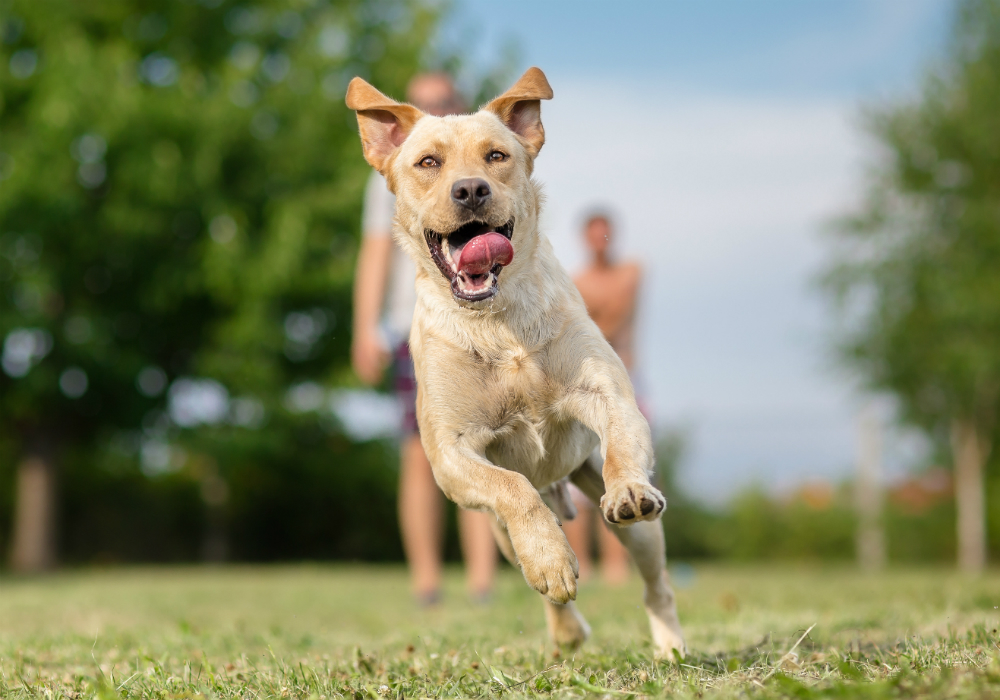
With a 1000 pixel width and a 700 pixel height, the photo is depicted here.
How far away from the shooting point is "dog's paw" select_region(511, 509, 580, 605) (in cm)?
248

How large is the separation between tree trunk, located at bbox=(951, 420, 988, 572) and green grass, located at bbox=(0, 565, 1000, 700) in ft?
31.1

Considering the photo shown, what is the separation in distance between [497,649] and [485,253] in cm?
136

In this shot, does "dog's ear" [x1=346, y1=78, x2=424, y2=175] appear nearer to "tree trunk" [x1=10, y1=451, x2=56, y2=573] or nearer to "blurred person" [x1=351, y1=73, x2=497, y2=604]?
"blurred person" [x1=351, y1=73, x2=497, y2=604]

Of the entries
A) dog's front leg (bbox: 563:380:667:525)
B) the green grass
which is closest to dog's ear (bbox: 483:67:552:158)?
dog's front leg (bbox: 563:380:667:525)

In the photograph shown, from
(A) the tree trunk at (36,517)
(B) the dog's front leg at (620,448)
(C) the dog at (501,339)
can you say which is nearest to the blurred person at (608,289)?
(C) the dog at (501,339)

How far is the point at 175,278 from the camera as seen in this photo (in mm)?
15508

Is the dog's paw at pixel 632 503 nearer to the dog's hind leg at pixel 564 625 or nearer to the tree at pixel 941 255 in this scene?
the dog's hind leg at pixel 564 625

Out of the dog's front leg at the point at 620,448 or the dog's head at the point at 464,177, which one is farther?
the dog's head at the point at 464,177

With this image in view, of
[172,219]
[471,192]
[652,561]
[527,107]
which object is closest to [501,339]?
[471,192]

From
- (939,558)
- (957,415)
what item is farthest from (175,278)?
(939,558)

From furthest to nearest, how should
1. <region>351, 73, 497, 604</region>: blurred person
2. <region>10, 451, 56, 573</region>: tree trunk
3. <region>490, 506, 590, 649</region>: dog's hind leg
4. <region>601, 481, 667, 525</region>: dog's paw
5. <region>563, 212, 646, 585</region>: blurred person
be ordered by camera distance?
1. <region>10, 451, 56, 573</region>: tree trunk
2. <region>563, 212, 646, 585</region>: blurred person
3. <region>351, 73, 497, 604</region>: blurred person
4. <region>490, 506, 590, 649</region>: dog's hind leg
5. <region>601, 481, 667, 525</region>: dog's paw

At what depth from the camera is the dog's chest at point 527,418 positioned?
2.93 meters

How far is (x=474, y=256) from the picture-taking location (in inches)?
114

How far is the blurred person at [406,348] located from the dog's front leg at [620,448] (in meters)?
2.42
